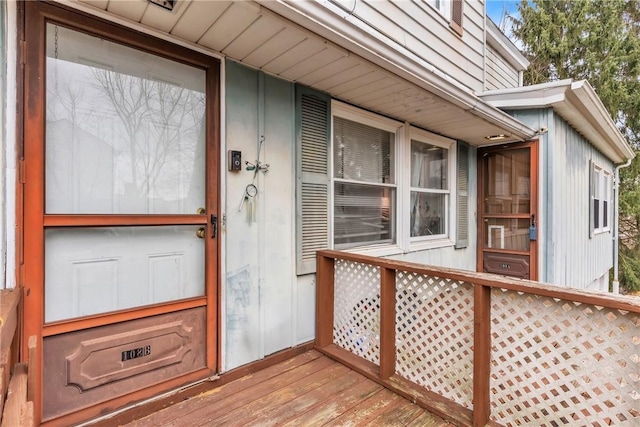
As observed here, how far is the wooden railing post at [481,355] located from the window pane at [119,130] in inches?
73.1

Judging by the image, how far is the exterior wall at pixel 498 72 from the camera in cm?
528

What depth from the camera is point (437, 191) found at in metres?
4.12

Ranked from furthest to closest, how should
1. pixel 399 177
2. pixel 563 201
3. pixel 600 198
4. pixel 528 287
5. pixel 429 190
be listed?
pixel 600 198, pixel 563 201, pixel 429 190, pixel 399 177, pixel 528 287

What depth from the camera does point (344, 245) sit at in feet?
9.82

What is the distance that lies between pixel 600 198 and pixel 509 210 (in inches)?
157

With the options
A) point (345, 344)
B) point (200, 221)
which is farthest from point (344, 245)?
point (200, 221)

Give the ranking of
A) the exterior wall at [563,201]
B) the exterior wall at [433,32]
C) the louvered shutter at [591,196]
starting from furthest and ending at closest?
the louvered shutter at [591,196] < the exterior wall at [563,201] < the exterior wall at [433,32]

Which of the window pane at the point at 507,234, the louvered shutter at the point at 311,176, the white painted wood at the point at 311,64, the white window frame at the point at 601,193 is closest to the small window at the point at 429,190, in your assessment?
the window pane at the point at 507,234

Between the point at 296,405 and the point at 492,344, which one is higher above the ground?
the point at 492,344

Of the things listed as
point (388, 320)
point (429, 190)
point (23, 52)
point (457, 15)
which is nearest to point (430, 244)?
point (429, 190)

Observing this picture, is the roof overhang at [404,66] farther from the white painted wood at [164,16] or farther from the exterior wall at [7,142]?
the exterior wall at [7,142]

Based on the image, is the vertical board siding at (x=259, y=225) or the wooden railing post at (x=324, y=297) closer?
the vertical board siding at (x=259, y=225)

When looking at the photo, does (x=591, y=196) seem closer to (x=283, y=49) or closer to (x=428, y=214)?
(x=428, y=214)

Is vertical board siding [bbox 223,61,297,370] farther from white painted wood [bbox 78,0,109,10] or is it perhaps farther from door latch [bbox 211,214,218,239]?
white painted wood [bbox 78,0,109,10]
